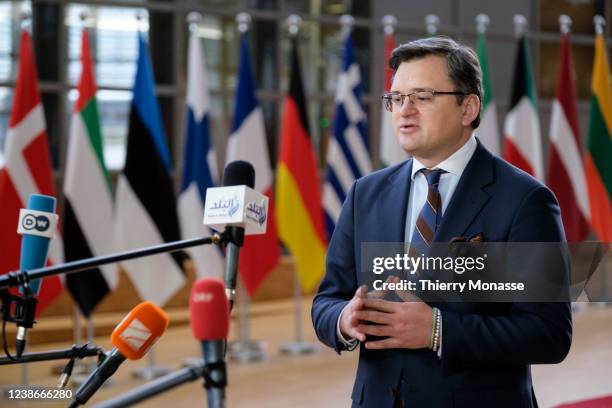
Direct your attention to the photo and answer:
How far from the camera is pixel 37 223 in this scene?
74.7 inches

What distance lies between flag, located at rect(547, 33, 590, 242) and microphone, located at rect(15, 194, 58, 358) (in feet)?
23.9

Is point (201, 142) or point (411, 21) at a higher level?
point (411, 21)

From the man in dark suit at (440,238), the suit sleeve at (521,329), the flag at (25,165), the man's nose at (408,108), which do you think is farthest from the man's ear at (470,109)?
the flag at (25,165)

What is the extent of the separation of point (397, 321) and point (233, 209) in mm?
398

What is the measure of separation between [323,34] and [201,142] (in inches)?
194

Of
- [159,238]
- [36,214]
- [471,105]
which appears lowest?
[159,238]

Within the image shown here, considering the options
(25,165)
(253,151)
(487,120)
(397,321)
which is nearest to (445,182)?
(397,321)

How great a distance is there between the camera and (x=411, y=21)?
473 inches

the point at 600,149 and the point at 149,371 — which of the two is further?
the point at 600,149

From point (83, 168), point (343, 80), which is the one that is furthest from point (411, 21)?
point (83, 168)

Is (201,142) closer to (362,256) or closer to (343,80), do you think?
(343,80)

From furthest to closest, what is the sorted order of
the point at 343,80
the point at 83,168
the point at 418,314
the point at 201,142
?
the point at 343,80 < the point at 201,142 < the point at 83,168 < the point at 418,314

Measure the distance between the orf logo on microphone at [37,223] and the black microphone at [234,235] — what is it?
374 mm

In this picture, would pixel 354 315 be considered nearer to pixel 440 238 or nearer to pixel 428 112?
pixel 440 238
